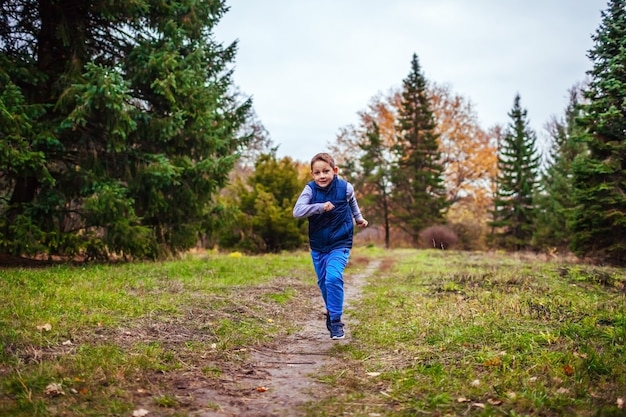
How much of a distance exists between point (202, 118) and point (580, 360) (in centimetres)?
1029

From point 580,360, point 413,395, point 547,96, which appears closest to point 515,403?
point 413,395

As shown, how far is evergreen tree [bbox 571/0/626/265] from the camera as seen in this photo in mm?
8734

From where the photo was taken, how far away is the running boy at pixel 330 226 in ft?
17.1

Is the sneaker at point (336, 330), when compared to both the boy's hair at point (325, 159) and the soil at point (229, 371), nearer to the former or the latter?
the soil at point (229, 371)

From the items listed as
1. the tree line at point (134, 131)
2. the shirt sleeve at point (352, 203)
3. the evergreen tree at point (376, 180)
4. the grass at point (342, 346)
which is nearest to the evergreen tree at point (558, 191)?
the evergreen tree at point (376, 180)

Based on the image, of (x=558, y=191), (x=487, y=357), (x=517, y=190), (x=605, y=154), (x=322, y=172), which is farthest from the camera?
(x=517, y=190)

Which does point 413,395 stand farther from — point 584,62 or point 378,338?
point 584,62

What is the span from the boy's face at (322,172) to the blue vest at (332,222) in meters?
0.12

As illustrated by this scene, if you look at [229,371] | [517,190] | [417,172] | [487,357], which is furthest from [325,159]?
[517,190]

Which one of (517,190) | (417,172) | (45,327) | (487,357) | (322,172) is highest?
(417,172)

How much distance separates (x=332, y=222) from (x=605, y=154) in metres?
11.5

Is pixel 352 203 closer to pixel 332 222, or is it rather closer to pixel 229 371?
pixel 332 222

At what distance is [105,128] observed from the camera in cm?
1060

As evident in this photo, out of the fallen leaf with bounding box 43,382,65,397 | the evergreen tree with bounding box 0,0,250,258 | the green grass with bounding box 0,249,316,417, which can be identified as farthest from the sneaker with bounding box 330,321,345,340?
the evergreen tree with bounding box 0,0,250,258
